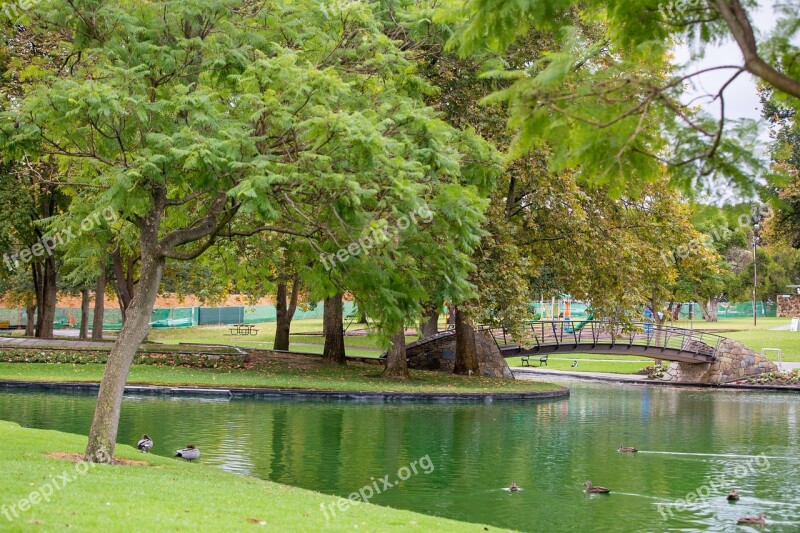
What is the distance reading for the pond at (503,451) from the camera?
47.6 ft

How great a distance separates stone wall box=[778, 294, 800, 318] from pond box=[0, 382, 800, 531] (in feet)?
185

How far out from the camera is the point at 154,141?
12570 mm

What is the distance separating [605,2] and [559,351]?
101 feet

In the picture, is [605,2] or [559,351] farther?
[559,351]

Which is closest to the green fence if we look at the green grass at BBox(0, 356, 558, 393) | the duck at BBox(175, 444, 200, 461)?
the green grass at BBox(0, 356, 558, 393)

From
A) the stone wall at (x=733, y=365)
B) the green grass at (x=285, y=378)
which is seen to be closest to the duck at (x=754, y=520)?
the green grass at (x=285, y=378)

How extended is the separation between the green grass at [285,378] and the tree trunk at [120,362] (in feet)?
46.3

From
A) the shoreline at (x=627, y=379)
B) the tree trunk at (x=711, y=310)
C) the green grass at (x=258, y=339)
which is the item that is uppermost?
the tree trunk at (x=711, y=310)

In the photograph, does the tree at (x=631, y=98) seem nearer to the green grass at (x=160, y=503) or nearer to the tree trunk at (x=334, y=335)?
the green grass at (x=160, y=503)

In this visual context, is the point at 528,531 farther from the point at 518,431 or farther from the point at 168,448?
the point at 518,431

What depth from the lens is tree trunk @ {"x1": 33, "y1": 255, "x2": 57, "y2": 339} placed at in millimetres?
37812

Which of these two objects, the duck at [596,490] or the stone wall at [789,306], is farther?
the stone wall at [789,306]

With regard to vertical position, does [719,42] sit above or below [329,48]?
below

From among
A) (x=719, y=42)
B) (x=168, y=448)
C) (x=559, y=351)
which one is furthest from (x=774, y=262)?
(x=719, y=42)
